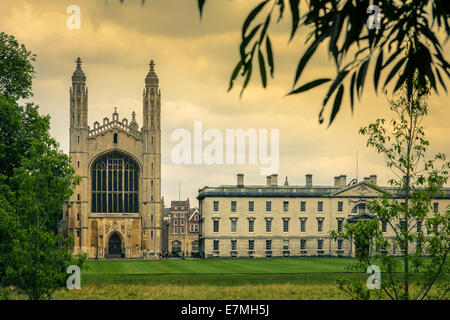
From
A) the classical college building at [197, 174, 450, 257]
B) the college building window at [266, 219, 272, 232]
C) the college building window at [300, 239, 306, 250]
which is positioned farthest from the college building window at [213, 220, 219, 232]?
the college building window at [300, 239, 306, 250]

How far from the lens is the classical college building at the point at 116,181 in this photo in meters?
75.6

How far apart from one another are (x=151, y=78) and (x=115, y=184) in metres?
12.6

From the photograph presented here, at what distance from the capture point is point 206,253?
3127 inches

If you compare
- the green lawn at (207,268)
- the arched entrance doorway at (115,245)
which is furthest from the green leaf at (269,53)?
the arched entrance doorway at (115,245)

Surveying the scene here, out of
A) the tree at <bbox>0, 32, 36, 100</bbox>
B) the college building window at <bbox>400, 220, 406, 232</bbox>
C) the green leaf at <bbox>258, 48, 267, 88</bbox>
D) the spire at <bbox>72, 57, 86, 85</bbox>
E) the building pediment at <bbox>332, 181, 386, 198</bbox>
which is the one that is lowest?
the college building window at <bbox>400, 220, 406, 232</bbox>

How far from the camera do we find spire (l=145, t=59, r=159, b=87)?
79000 millimetres

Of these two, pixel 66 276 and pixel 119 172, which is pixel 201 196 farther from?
pixel 66 276

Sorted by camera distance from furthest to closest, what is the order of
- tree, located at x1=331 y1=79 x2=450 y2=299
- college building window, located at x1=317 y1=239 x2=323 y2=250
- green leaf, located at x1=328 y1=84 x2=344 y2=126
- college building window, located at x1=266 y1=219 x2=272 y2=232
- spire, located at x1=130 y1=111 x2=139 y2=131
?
college building window, located at x1=317 y1=239 x2=323 y2=250, college building window, located at x1=266 y1=219 x2=272 y2=232, spire, located at x1=130 y1=111 x2=139 y2=131, tree, located at x1=331 y1=79 x2=450 y2=299, green leaf, located at x1=328 y1=84 x2=344 y2=126

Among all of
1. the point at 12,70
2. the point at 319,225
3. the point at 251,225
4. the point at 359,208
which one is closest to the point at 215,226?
the point at 251,225

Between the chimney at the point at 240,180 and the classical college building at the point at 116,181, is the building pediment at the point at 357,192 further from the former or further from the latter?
the classical college building at the point at 116,181

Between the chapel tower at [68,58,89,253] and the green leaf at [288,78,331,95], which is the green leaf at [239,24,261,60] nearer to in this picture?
the green leaf at [288,78,331,95]

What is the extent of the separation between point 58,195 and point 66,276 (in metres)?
2.48

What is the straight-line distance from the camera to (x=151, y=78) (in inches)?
3115
